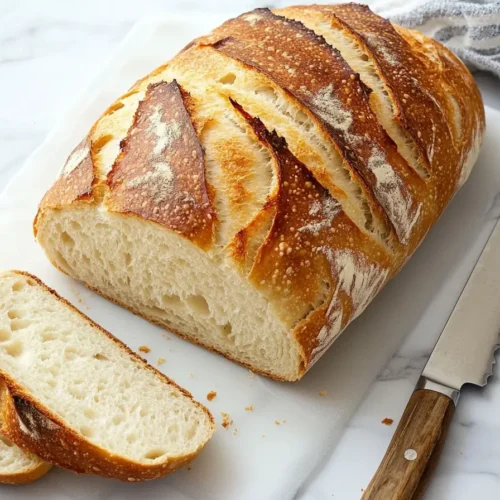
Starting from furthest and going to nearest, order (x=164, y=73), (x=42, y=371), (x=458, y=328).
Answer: (x=164, y=73) < (x=458, y=328) < (x=42, y=371)

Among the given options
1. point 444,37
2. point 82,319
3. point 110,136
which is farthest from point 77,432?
point 444,37

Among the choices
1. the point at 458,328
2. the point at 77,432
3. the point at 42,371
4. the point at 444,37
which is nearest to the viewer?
the point at 77,432

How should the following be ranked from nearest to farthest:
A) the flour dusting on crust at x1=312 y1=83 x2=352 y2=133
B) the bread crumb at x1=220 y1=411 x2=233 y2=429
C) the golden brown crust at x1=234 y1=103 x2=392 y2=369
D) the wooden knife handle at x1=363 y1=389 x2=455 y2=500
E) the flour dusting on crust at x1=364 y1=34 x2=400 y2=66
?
1. the wooden knife handle at x1=363 y1=389 x2=455 y2=500
2. the golden brown crust at x1=234 y1=103 x2=392 y2=369
3. the bread crumb at x1=220 y1=411 x2=233 y2=429
4. the flour dusting on crust at x1=312 y1=83 x2=352 y2=133
5. the flour dusting on crust at x1=364 y1=34 x2=400 y2=66

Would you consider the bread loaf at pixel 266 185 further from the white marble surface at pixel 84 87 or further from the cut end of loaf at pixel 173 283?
the white marble surface at pixel 84 87

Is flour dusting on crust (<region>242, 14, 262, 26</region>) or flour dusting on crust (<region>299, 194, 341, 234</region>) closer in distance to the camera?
flour dusting on crust (<region>299, 194, 341, 234</region>)

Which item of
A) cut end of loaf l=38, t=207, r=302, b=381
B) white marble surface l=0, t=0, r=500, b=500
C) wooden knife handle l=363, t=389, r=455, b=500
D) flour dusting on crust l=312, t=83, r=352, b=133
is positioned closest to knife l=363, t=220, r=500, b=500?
wooden knife handle l=363, t=389, r=455, b=500

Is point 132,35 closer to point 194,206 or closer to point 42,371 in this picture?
point 194,206

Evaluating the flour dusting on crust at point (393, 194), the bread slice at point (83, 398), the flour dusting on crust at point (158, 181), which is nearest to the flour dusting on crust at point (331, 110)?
the flour dusting on crust at point (393, 194)

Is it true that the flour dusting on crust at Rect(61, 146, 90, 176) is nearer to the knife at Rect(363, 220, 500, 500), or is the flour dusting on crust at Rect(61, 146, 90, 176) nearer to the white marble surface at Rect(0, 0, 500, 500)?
the white marble surface at Rect(0, 0, 500, 500)
